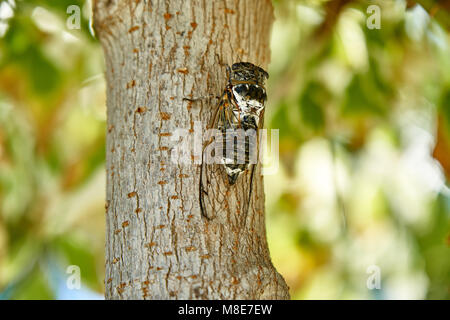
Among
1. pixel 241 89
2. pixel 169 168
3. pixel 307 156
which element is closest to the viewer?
pixel 169 168

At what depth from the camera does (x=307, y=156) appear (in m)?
3.25

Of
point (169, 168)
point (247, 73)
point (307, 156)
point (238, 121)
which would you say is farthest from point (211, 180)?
point (307, 156)

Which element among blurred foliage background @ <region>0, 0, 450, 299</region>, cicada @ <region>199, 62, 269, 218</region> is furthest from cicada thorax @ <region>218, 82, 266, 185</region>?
blurred foliage background @ <region>0, 0, 450, 299</region>

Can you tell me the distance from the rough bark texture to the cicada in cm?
2

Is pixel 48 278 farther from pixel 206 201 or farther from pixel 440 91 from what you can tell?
pixel 440 91

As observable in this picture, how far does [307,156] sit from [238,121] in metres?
1.75

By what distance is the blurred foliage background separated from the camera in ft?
8.84

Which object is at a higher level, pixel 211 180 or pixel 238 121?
pixel 238 121

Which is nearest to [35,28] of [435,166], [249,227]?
[249,227]

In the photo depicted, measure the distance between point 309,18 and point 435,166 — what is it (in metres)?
0.93

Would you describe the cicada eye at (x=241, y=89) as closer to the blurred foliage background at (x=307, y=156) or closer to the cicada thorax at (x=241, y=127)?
the cicada thorax at (x=241, y=127)

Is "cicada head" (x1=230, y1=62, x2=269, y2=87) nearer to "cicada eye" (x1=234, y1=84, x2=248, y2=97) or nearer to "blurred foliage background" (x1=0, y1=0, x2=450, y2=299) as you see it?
"cicada eye" (x1=234, y1=84, x2=248, y2=97)

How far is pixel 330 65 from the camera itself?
303 centimetres

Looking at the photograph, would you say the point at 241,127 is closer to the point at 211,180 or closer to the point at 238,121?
the point at 238,121
